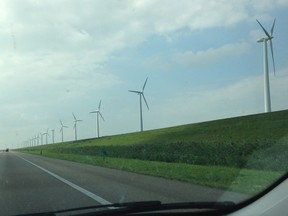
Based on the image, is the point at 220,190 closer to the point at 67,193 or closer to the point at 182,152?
the point at 67,193

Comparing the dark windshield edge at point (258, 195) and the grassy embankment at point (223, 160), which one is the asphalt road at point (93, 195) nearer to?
the grassy embankment at point (223, 160)

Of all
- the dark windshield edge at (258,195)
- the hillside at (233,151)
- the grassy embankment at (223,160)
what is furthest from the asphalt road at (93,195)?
the dark windshield edge at (258,195)

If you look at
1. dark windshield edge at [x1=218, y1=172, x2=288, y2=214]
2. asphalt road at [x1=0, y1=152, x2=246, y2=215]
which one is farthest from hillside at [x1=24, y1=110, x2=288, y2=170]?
dark windshield edge at [x1=218, y1=172, x2=288, y2=214]

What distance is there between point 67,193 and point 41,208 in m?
3.22

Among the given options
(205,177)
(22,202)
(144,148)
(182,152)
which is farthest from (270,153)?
(144,148)

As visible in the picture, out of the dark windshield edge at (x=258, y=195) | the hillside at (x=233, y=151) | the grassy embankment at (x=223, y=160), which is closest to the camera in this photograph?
the dark windshield edge at (x=258, y=195)

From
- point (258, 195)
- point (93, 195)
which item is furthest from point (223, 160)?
point (258, 195)

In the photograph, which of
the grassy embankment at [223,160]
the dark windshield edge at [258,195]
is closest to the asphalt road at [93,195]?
the grassy embankment at [223,160]

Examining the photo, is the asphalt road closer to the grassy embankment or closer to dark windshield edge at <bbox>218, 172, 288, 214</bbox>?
the grassy embankment

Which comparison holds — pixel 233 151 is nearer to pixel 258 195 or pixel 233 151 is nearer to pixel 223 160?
pixel 223 160

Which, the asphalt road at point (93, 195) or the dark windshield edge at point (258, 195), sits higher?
the dark windshield edge at point (258, 195)

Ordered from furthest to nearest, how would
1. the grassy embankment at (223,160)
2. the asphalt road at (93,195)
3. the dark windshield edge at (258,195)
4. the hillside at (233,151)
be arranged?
1. the hillside at (233,151)
2. the grassy embankment at (223,160)
3. the asphalt road at (93,195)
4. the dark windshield edge at (258,195)

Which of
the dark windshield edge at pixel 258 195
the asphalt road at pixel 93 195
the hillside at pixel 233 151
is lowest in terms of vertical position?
the asphalt road at pixel 93 195

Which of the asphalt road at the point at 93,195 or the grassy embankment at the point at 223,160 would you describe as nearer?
the asphalt road at the point at 93,195
